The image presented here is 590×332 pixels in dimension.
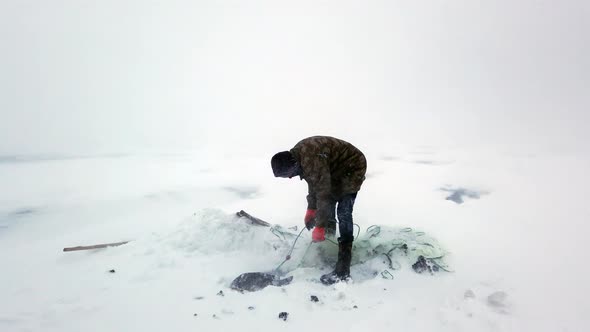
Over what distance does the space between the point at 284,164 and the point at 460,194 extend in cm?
530

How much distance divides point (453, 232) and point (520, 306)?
196 centimetres

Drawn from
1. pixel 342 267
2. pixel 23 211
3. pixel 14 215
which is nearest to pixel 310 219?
pixel 342 267

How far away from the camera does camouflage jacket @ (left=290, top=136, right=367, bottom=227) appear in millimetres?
3012

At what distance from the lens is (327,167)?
3.04 meters

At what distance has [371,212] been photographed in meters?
5.90

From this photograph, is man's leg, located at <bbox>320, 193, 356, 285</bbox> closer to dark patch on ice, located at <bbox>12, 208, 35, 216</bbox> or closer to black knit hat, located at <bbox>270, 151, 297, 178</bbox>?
black knit hat, located at <bbox>270, 151, 297, 178</bbox>

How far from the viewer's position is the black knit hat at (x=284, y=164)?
3.05m

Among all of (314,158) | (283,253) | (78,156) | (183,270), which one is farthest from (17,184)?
(314,158)

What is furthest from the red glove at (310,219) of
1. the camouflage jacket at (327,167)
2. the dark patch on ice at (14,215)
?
the dark patch on ice at (14,215)

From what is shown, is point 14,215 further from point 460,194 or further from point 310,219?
point 460,194

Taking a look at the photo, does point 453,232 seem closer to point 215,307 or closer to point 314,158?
point 314,158

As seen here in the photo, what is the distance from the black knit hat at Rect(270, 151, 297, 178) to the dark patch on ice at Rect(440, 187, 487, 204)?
4.52 metres

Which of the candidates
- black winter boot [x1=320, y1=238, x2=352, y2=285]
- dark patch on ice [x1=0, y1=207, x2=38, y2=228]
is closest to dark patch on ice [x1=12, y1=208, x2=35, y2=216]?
dark patch on ice [x1=0, y1=207, x2=38, y2=228]

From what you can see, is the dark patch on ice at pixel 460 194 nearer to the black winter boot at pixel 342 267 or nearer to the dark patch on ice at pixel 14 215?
the black winter boot at pixel 342 267
